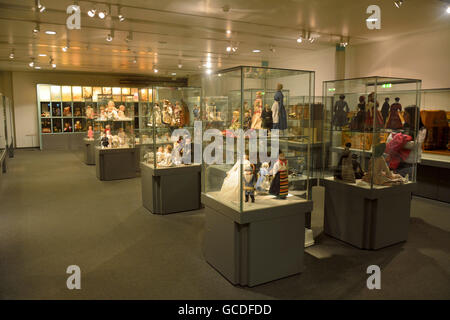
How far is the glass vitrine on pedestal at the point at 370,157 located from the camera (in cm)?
416

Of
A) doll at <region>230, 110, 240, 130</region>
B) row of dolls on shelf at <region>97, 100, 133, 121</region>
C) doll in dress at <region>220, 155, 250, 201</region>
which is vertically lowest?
doll in dress at <region>220, 155, 250, 201</region>

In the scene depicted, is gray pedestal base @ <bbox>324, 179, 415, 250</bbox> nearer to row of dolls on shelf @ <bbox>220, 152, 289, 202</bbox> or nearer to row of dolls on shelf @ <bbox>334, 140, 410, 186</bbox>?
row of dolls on shelf @ <bbox>334, 140, 410, 186</bbox>

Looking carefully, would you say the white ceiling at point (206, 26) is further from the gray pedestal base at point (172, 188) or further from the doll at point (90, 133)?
the gray pedestal base at point (172, 188)

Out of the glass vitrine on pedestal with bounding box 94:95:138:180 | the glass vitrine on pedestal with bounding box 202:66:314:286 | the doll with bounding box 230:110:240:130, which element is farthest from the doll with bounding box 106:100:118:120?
the doll with bounding box 230:110:240:130

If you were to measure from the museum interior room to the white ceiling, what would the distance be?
6 centimetres

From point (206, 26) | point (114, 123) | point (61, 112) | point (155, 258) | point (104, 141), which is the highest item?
point (206, 26)

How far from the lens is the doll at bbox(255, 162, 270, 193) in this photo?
140 inches

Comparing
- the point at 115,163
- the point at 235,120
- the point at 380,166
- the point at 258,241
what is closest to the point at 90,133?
the point at 115,163

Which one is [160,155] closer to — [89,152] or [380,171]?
[380,171]

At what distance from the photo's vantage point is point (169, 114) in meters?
5.80

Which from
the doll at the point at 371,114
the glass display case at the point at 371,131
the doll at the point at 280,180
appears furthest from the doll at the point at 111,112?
the doll at the point at 371,114

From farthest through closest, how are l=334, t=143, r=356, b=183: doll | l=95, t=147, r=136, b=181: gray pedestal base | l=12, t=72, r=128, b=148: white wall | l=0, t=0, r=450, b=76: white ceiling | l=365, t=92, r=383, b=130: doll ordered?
l=12, t=72, r=128, b=148: white wall → l=95, t=147, r=136, b=181: gray pedestal base → l=0, t=0, r=450, b=76: white ceiling → l=334, t=143, r=356, b=183: doll → l=365, t=92, r=383, b=130: doll

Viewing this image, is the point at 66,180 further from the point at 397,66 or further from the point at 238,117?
the point at 397,66

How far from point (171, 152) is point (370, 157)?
10.0ft
